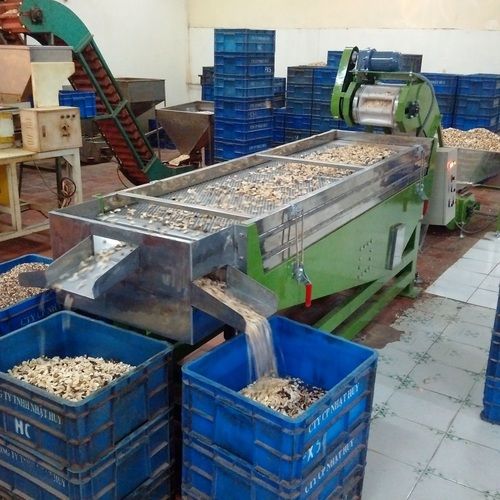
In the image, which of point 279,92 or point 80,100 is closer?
point 80,100

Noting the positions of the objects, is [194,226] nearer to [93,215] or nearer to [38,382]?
[93,215]

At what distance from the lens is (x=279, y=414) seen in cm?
167

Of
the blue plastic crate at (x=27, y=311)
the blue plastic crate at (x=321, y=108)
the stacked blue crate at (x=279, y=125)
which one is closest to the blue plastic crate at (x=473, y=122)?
the blue plastic crate at (x=321, y=108)

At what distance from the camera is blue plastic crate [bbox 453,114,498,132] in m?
7.05

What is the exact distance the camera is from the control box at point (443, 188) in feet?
13.4

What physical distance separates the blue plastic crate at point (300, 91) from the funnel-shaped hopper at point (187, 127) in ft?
3.63

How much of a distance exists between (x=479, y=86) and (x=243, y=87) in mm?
2949

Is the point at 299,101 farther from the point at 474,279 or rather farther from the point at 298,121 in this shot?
the point at 474,279

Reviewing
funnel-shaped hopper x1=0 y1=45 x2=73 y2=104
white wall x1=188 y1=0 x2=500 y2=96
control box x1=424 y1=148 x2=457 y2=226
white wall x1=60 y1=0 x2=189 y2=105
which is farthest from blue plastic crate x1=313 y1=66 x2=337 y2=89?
white wall x1=60 y1=0 x2=189 y2=105

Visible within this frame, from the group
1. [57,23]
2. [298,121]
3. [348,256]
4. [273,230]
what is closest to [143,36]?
[298,121]

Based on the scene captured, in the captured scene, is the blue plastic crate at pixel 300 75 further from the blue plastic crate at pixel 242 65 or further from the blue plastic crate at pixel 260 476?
the blue plastic crate at pixel 260 476

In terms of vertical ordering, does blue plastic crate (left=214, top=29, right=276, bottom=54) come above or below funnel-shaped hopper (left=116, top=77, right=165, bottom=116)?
above

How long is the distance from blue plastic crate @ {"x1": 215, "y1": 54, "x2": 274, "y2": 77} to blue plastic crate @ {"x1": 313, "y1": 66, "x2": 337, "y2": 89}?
0.80 metres

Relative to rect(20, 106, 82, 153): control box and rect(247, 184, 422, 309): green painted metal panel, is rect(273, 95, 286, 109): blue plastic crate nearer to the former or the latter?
rect(20, 106, 82, 153): control box
